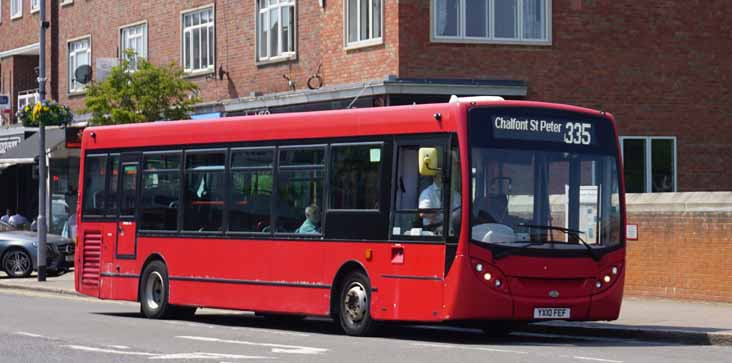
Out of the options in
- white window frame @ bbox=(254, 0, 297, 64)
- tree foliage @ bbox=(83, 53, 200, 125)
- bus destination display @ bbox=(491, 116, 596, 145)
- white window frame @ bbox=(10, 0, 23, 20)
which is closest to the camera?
bus destination display @ bbox=(491, 116, 596, 145)

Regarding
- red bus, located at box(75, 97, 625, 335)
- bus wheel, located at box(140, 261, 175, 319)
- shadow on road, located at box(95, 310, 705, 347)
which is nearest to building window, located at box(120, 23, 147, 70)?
shadow on road, located at box(95, 310, 705, 347)

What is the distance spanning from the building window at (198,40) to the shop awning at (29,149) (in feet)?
18.9

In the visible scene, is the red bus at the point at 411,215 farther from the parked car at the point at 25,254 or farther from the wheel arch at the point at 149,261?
the parked car at the point at 25,254

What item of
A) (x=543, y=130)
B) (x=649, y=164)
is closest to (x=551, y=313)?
(x=543, y=130)

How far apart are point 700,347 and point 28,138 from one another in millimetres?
32860

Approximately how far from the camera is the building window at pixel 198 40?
1524 inches

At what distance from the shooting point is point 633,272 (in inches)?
954

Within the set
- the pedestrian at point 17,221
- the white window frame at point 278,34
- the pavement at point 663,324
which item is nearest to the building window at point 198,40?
the white window frame at point 278,34

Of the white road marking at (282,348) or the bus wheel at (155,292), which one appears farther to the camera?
the bus wheel at (155,292)

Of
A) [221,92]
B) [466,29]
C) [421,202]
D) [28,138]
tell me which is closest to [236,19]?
[221,92]

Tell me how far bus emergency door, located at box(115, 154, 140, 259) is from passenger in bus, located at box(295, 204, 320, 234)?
4.18m

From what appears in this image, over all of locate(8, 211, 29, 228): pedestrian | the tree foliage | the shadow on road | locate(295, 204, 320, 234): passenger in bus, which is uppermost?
the tree foliage

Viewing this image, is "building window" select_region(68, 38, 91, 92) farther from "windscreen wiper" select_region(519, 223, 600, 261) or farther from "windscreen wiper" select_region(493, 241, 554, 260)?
"windscreen wiper" select_region(493, 241, 554, 260)

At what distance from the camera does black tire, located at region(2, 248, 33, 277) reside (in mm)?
34156
